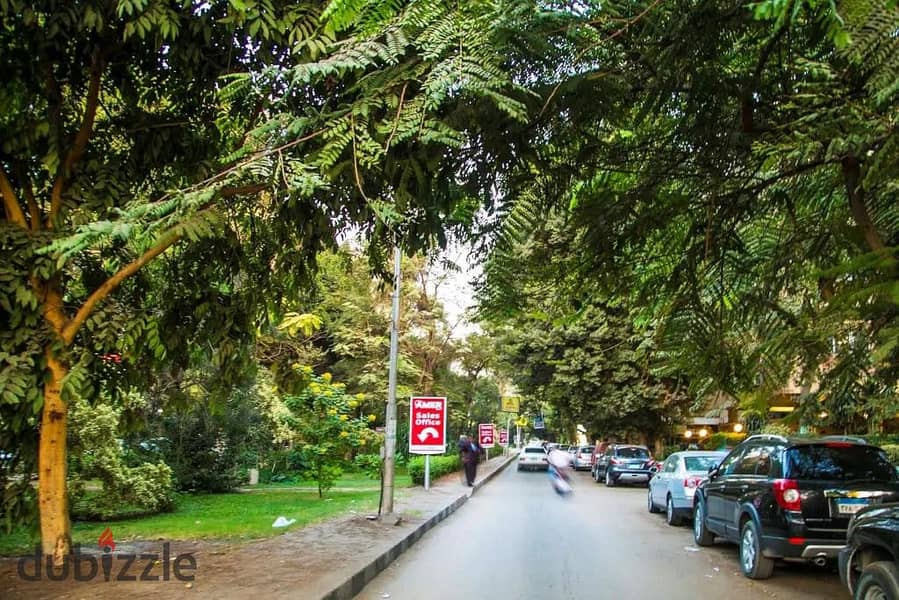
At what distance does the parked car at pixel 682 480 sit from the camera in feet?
46.1

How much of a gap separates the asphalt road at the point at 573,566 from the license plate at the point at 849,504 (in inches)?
36.6

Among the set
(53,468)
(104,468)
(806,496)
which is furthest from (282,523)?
(806,496)

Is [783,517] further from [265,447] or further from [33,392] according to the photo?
[265,447]

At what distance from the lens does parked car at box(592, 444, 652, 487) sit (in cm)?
2673

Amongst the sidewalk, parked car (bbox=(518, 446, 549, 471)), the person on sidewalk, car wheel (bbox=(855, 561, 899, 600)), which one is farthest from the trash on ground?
parked car (bbox=(518, 446, 549, 471))

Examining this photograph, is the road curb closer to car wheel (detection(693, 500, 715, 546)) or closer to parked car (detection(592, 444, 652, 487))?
car wheel (detection(693, 500, 715, 546))

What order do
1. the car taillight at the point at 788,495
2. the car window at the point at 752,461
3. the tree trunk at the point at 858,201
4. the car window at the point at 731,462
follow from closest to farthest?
1. the tree trunk at the point at 858,201
2. the car taillight at the point at 788,495
3. the car window at the point at 752,461
4. the car window at the point at 731,462

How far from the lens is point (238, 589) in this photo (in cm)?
673

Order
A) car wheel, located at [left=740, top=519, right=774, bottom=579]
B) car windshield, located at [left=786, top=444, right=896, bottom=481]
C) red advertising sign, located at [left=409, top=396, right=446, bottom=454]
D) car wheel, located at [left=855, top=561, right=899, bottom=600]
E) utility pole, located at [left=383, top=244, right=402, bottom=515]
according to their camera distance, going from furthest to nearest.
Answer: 1. red advertising sign, located at [left=409, top=396, right=446, bottom=454]
2. utility pole, located at [left=383, top=244, right=402, bottom=515]
3. car wheel, located at [left=740, top=519, right=774, bottom=579]
4. car windshield, located at [left=786, top=444, right=896, bottom=481]
5. car wheel, located at [left=855, top=561, right=899, bottom=600]

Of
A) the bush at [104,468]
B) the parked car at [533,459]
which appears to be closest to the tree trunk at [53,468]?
the bush at [104,468]

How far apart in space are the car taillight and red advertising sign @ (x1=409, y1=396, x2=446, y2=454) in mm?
10053

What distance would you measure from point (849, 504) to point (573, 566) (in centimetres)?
355

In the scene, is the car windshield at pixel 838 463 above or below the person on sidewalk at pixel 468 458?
above

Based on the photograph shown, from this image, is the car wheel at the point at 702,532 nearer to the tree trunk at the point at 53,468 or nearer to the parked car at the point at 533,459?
the tree trunk at the point at 53,468
